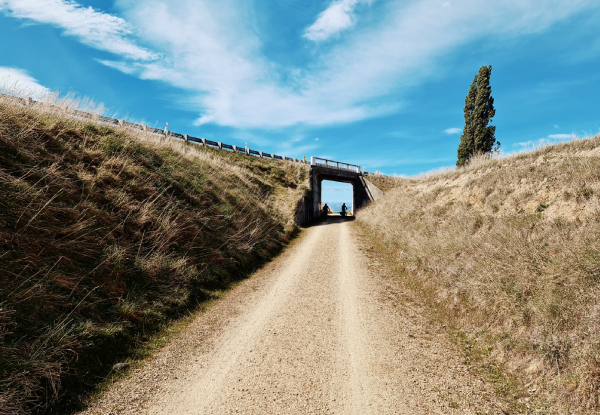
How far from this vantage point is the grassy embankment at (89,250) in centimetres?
495

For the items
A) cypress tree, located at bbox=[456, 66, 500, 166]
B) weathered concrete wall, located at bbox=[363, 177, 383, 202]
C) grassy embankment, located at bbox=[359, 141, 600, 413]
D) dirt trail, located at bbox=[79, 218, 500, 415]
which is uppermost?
cypress tree, located at bbox=[456, 66, 500, 166]

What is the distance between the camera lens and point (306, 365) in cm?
575

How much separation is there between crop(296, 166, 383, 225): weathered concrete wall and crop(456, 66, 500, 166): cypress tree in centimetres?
1176

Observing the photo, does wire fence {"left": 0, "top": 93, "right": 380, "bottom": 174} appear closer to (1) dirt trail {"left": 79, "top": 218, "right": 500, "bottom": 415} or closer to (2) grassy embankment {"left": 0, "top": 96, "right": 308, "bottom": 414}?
(2) grassy embankment {"left": 0, "top": 96, "right": 308, "bottom": 414}

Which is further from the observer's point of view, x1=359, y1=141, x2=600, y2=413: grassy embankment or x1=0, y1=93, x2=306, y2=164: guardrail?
x1=0, y1=93, x2=306, y2=164: guardrail

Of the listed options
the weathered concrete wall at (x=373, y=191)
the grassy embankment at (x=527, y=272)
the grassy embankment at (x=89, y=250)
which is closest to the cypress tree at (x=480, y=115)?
the weathered concrete wall at (x=373, y=191)

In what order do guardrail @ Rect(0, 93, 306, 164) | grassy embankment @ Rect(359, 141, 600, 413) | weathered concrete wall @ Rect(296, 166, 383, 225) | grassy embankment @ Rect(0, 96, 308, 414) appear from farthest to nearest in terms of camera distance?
weathered concrete wall @ Rect(296, 166, 383, 225) → guardrail @ Rect(0, 93, 306, 164) → grassy embankment @ Rect(0, 96, 308, 414) → grassy embankment @ Rect(359, 141, 600, 413)

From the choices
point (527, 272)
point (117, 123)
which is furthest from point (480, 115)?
point (117, 123)

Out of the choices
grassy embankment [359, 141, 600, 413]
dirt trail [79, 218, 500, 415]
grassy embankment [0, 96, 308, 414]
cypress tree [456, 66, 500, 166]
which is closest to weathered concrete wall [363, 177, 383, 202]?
cypress tree [456, 66, 500, 166]

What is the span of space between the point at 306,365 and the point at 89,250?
6.48 m

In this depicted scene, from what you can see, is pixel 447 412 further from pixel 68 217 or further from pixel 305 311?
pixel 68 217

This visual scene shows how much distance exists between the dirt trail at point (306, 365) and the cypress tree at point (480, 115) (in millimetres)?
28865

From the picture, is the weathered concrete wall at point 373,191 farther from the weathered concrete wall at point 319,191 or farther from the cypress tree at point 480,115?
the cypress tree at point 480,115

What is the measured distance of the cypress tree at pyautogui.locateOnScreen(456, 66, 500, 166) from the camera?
3009 cm
